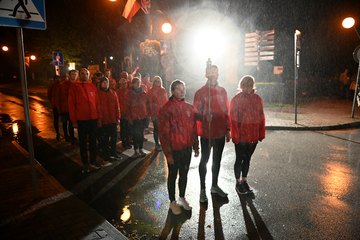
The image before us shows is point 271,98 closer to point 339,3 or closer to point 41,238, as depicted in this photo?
point 339,3

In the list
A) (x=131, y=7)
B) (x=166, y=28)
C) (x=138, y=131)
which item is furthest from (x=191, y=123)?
(x=131, y=7)

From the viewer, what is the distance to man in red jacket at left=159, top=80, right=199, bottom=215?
4098 mm

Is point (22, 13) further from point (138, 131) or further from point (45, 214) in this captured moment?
point (138, 131)

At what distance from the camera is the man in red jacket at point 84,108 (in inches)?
233

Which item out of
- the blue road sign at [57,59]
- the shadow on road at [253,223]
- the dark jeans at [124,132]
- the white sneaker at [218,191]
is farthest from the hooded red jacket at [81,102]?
the blue road sign at [57,59]

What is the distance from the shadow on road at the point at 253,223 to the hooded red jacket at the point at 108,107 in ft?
11.4

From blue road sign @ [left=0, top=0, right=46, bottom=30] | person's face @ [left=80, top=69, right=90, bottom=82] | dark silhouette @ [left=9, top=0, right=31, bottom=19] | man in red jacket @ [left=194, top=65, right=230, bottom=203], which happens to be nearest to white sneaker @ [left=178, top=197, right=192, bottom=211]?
man in red jacket @ [left=194, top=65, right=230, bottom=203]

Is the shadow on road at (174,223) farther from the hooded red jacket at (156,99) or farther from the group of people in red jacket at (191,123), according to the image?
the hooded red jacket at (156,99)

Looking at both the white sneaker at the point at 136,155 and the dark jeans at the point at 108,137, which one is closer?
the dark jeans at the point at 108,137

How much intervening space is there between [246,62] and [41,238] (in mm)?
17287

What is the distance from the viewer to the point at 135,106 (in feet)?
23.7

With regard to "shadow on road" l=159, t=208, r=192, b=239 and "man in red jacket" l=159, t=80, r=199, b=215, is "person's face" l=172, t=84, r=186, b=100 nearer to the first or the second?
"man in red jacket" l=159, t=80, r=199, b=215

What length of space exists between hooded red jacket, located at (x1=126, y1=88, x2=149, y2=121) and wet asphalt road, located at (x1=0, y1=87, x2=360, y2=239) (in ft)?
3.75

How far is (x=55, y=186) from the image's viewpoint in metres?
5.21
